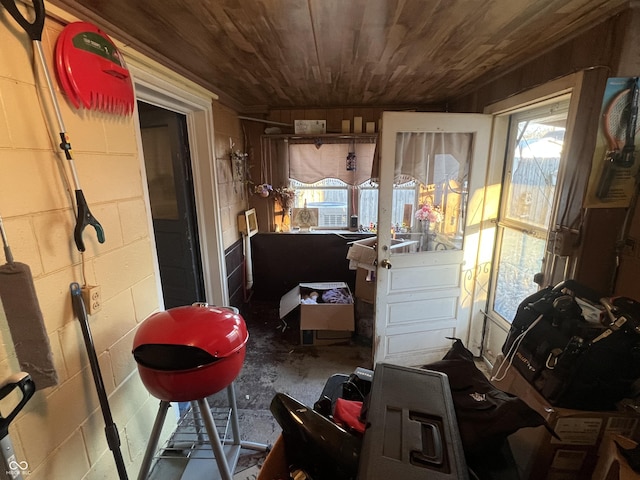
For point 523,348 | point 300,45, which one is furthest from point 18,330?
point 523,348

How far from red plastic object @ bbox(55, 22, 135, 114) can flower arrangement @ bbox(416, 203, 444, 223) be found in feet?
6.59

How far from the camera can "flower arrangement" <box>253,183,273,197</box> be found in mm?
3474

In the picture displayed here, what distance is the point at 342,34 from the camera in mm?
1486

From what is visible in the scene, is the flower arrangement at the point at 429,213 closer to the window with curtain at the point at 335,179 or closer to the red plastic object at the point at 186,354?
the window with curtain at the point at 335,179

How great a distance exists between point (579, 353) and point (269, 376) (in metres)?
1.99

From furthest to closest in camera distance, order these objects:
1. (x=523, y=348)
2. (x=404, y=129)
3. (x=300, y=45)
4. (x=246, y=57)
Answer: (x=404, y=129) < (x=246, y=57) < (x=300, y=45) < (x=523, y=348)

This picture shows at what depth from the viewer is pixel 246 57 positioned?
1.81 metres

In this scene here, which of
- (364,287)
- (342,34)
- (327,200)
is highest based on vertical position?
(342,34)

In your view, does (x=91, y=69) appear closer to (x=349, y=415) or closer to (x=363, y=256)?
(x=349, y=415)

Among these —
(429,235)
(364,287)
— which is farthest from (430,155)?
(364,287)

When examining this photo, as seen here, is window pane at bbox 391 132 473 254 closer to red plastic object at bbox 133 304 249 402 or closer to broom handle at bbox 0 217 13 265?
red plastic object at bbox 133 304 249 402

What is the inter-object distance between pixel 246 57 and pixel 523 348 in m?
2.17

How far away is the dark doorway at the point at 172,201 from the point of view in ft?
7.93

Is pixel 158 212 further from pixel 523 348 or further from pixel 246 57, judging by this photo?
pixel 523 348
